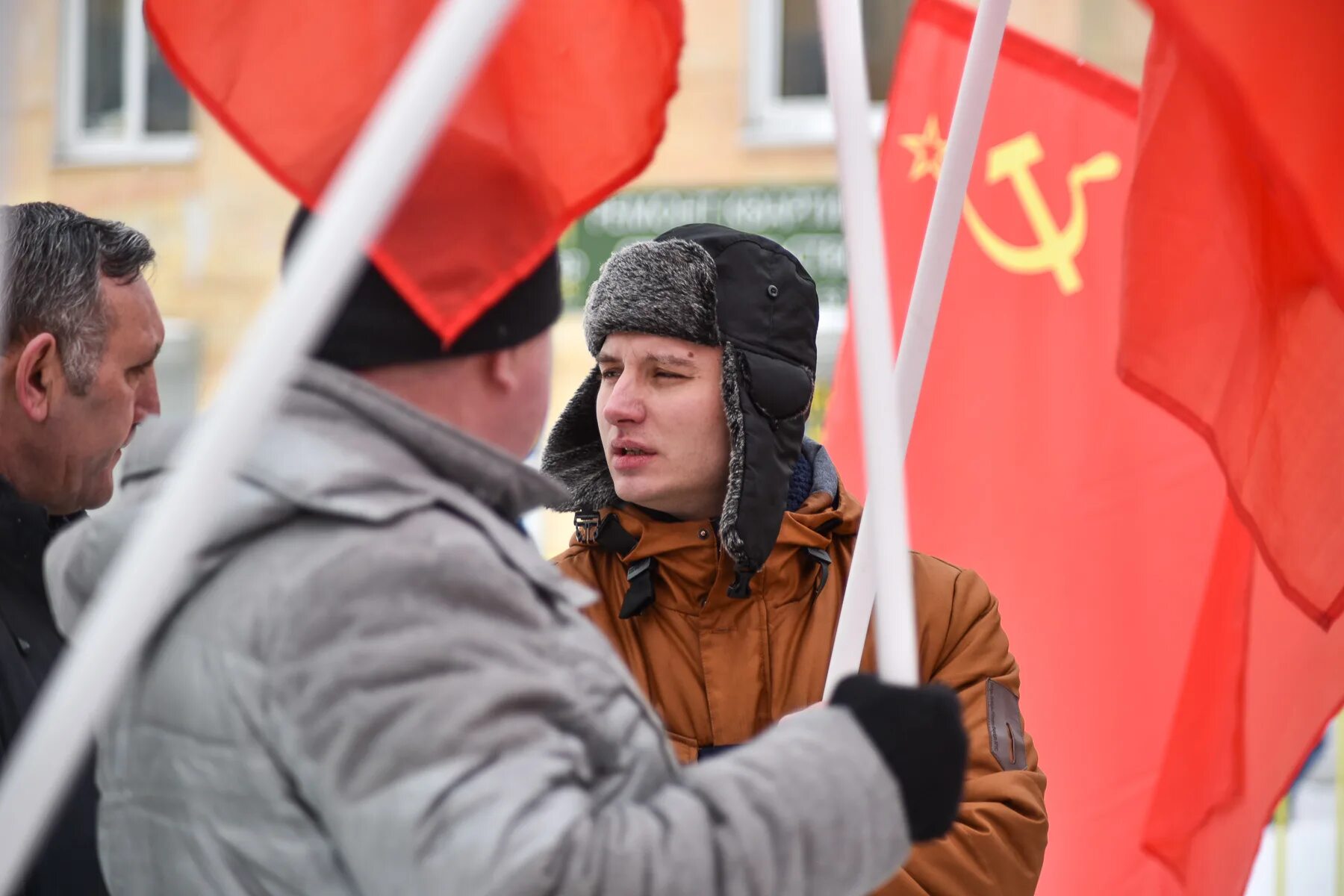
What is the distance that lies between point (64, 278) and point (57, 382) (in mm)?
157

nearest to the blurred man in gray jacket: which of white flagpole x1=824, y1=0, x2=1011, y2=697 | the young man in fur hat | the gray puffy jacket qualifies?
the gray puffy jacket

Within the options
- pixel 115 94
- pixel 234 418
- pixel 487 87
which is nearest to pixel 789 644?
pixel 487 87

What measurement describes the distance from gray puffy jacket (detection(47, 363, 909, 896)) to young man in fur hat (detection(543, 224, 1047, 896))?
A: 1005mm

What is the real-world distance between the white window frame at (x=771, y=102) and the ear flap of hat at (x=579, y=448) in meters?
6.46

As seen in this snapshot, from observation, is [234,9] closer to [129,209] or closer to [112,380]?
[112,380]

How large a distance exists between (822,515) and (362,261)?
120 centimetres

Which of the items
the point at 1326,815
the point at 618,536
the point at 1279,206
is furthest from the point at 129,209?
the point at 1279,206

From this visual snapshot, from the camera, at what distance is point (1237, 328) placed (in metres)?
2.25

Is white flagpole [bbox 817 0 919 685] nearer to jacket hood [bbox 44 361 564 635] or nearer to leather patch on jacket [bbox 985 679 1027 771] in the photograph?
jacket hood [bbox 44 361 564 635]

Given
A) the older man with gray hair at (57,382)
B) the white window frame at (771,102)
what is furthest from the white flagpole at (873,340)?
the white window frame at (771,102)

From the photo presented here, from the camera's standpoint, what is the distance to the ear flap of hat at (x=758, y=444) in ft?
7.84

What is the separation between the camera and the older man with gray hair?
226cm

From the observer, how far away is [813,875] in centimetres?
130

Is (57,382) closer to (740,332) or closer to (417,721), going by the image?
(740,332)
